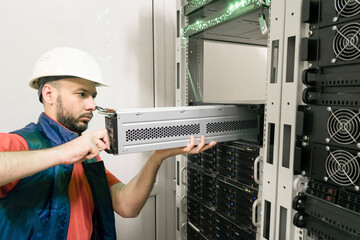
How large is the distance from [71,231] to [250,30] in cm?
146

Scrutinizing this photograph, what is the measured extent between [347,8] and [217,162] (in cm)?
91

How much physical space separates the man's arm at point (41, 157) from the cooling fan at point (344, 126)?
800mm

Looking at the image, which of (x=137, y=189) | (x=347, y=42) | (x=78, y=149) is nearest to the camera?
(x=347, y=42)

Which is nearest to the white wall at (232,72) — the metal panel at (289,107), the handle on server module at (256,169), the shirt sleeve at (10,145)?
the handle on server module at (256,169)

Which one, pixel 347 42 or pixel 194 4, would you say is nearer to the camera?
pixel 347 42

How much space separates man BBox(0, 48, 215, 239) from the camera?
86cm

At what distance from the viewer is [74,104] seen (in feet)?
3.84

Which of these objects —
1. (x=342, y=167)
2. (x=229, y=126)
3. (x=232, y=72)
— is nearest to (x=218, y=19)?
(x=229, y=126)

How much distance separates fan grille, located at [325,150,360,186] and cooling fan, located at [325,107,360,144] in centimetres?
5

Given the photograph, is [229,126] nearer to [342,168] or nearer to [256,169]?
[256,169]

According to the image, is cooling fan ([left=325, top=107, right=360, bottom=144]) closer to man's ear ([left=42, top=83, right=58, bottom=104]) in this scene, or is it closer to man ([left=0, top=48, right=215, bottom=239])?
man ([left=0, top=48, right=215, bottom=239])

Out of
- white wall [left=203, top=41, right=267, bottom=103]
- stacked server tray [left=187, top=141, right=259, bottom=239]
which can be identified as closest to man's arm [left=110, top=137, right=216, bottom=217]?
stacked server tray [left=187, top=141, right=259, bottom=239]

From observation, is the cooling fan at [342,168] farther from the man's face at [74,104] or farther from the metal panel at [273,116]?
the man's face at [74,104]

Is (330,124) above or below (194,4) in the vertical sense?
below
